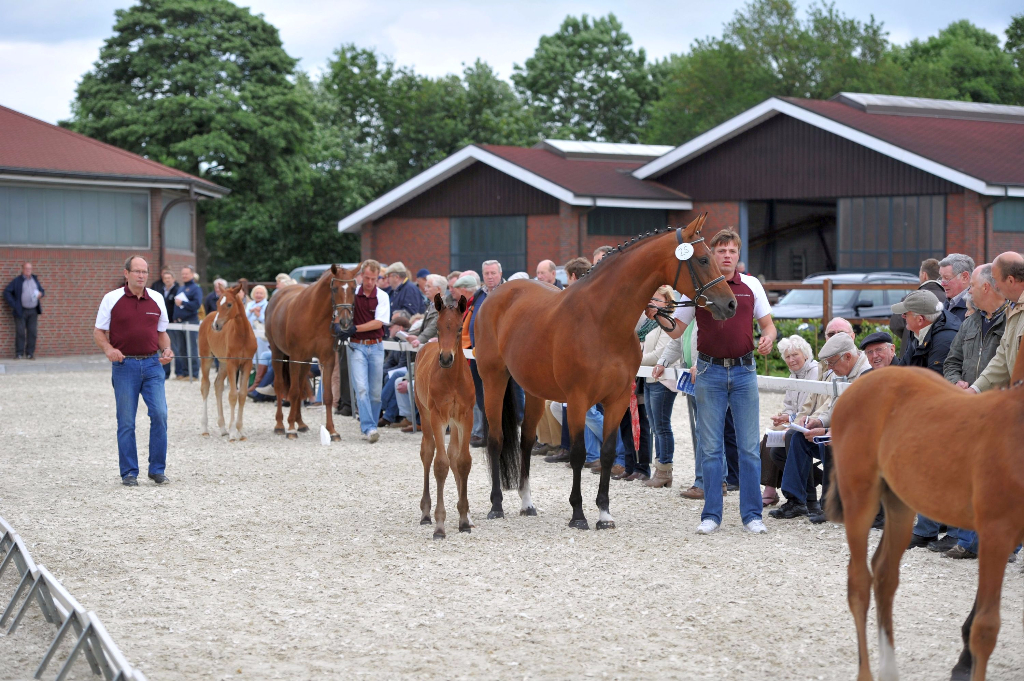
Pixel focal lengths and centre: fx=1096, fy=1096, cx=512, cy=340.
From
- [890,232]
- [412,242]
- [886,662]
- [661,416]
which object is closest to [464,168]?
[412,242]

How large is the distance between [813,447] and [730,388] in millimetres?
949

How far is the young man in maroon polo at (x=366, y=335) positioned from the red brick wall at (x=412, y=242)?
21.3 meters

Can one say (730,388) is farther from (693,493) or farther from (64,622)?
(64,622)

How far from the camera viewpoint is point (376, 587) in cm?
693

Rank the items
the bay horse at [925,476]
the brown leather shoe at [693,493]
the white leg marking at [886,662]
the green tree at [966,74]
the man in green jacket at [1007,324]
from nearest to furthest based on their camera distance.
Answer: the bay horse at [925,476], the white leg marking at [886,662], the man in green jacket at [1007,324], the brown leather shoe at [693,493], the green tree at [966,74]

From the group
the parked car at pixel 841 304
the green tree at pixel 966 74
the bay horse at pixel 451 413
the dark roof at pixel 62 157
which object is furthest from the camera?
the green tree at pixel 966 74

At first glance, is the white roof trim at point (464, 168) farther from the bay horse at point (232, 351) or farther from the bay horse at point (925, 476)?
the bay horse at point (925, 476)

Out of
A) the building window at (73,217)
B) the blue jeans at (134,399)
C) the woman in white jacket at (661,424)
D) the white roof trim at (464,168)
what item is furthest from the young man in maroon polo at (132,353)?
the white roof trim at (464,168)

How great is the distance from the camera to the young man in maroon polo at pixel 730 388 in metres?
8.37

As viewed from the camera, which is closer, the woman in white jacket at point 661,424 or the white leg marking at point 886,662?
the white leg marking at point 886,662

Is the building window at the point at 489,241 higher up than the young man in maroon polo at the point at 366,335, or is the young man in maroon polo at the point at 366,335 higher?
the building window at the point at 489,241

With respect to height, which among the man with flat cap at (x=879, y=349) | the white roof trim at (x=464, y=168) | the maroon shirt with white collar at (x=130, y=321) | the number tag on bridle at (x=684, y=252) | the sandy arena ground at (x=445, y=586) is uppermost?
the white roof trim at (x=464, y=168)

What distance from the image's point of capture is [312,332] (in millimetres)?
15031

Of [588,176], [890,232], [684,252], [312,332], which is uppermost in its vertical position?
[588,176]
